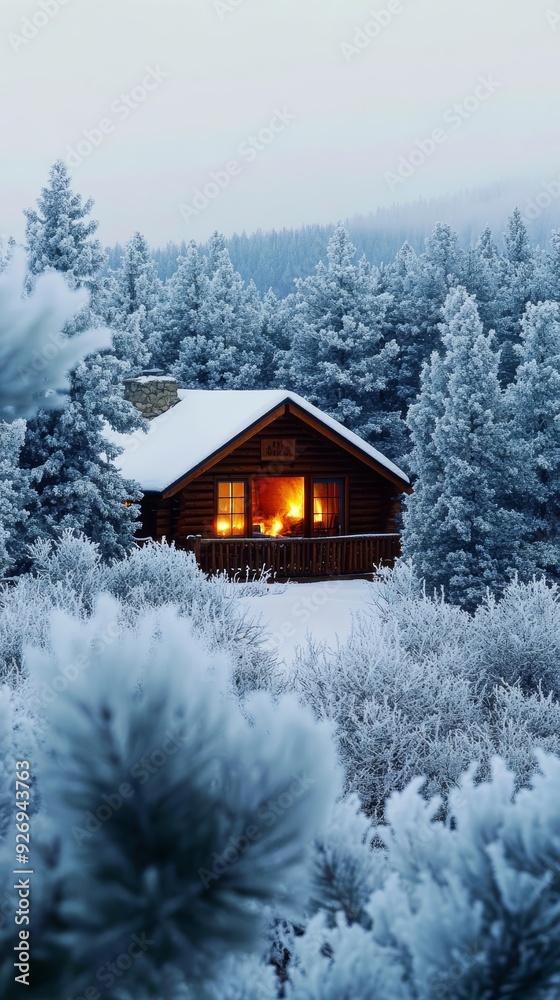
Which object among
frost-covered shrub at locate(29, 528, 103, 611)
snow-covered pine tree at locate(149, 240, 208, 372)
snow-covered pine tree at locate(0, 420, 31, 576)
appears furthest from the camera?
snow-covered pine tree at locate(149, 240, 208, 372)

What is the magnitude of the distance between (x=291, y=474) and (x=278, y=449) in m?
0.81

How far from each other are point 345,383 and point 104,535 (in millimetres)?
19594

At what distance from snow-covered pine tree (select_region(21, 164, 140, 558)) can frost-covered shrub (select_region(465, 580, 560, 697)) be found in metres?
8.44

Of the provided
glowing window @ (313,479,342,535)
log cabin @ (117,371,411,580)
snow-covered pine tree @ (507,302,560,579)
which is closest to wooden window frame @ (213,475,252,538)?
log cabin @ (117,371,411,580)

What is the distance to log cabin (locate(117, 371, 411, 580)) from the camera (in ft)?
73.2

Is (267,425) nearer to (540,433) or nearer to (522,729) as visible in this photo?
(540,433)

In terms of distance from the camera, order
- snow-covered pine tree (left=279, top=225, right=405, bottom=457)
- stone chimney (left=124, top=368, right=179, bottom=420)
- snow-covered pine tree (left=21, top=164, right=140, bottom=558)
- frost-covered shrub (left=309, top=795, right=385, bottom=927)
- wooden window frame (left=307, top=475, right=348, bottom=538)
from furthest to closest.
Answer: snow-covered pine tree (left=279, top=225, right=405, bottom=457)
stone chimney (left=124, top=368, right=179, bottom=420)
wooden window frame (left=307, top=475, right=348, bottom=538)
snow-covered pine tree (left=21, top=164, right=140, bottom=558)
frost-covered shrub (left=309, top=795, right=385, bottom=927)

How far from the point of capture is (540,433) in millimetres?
20172

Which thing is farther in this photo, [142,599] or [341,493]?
[341,493]

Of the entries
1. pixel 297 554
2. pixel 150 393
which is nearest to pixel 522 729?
pixel 297 554

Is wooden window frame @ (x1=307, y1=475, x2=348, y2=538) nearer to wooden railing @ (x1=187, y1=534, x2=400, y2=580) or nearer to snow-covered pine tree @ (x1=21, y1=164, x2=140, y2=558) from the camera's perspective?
wooden railing @ (x1=187, y1=534, x2=400, y2=580)

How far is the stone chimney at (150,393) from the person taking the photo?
82.9ft

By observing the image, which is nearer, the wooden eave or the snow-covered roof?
the wooden eave

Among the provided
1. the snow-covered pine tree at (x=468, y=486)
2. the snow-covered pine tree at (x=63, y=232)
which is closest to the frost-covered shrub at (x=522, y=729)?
the snow-covered pine tree at (x=468, y=486)
